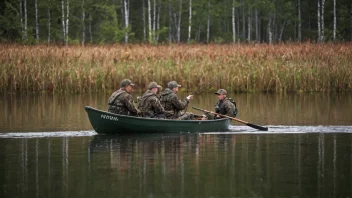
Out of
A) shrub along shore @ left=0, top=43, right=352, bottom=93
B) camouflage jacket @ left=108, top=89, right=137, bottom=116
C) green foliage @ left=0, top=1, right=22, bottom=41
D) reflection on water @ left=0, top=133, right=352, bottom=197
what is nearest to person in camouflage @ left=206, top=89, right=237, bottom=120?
reflection on water @ left=0, top=133, right=352, bottom=197

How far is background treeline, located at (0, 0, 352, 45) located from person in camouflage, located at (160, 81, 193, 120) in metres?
20.5

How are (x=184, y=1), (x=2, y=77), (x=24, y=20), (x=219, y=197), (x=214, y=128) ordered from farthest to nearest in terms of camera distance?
(x=184, y=1) → (x=24, y=20) → (x=2, y=77) → (x=214, y=128) → (x=219, y=197)

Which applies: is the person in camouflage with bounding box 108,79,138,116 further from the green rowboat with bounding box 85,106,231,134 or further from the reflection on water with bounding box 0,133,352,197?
the reflection on water with bounding box 0,133,352,197

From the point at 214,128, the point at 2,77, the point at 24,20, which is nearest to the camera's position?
the point at 214,128

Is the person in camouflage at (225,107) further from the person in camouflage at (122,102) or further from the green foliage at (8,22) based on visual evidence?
the green foliage at (8,22)

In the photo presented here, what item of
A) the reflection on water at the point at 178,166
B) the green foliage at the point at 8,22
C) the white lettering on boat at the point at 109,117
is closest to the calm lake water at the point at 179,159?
the reflection on water at the point at 178,166

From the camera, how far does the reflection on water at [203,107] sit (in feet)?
72.8

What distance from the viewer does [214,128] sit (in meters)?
20.7

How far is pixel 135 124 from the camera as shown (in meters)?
19.6

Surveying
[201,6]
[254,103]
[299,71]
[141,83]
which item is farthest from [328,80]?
[201,6]

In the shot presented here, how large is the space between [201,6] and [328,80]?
32.7 m

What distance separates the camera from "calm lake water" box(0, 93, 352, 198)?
12.3 metres

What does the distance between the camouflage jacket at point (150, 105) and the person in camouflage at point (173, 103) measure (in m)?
0.36

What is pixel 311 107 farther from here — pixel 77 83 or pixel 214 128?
pixel 77 83
